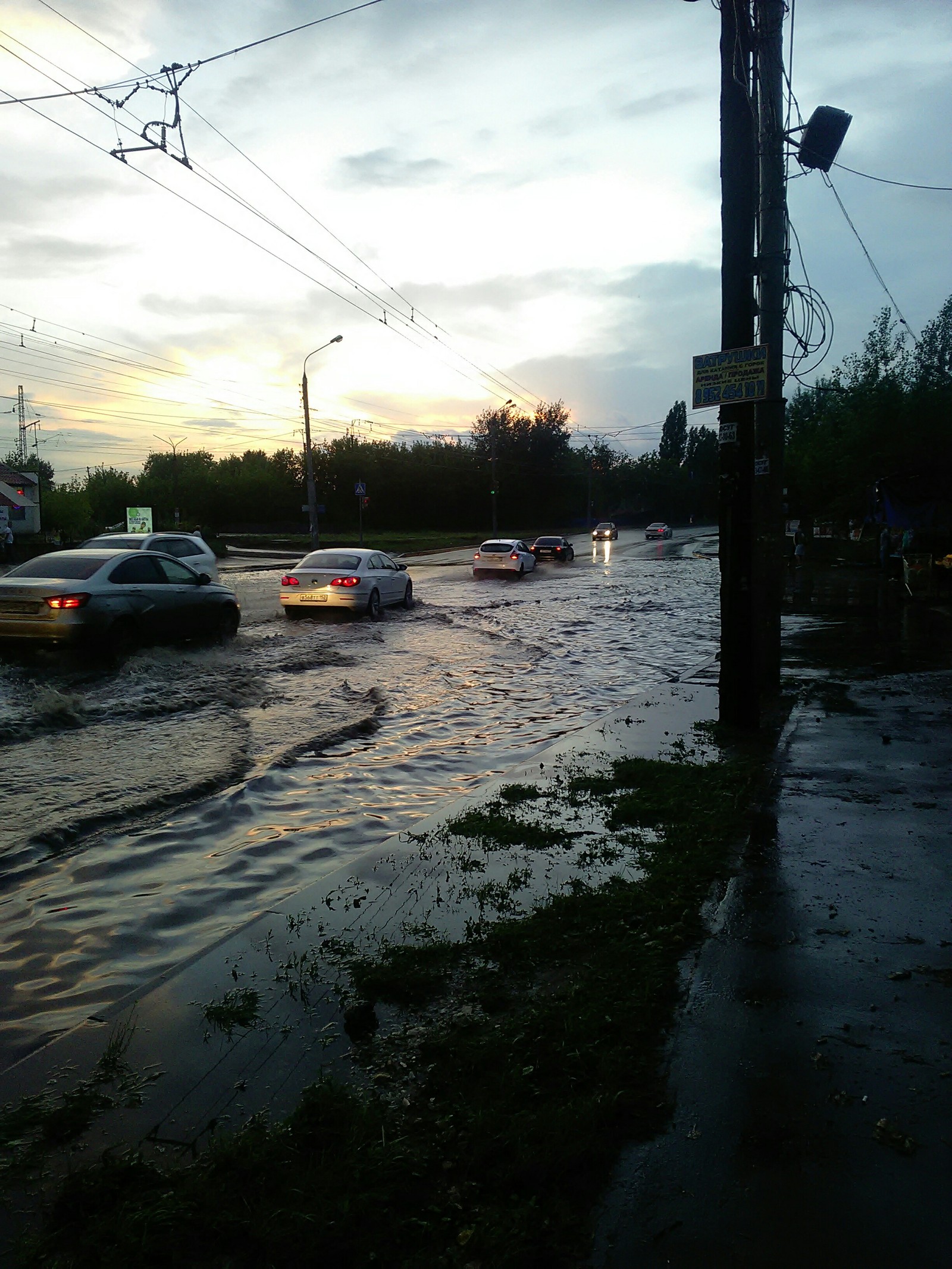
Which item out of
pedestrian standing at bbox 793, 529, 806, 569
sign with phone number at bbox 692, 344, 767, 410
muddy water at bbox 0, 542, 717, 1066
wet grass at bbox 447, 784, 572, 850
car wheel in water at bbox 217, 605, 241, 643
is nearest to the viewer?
muddy water at bbox 0, 542, 717, 1066

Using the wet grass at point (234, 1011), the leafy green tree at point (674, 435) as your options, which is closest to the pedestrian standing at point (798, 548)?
the wet grass at point (234, 1011)

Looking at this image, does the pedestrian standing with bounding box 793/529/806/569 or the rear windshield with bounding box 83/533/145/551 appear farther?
the pedestrian standing with bounding box 793/529/806/569

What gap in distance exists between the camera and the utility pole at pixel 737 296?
8047 mm

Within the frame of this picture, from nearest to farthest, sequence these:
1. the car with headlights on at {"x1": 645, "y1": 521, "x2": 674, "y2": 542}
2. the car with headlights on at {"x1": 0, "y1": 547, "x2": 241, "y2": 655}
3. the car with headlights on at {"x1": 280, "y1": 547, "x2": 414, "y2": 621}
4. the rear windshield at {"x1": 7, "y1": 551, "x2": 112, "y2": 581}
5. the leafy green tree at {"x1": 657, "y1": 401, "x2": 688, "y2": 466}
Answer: the car with headlights on at {"x1": 0, "y1": 547, "x2": 241, "y2": 655} < the rear windshield at {"x1": 7, "y1": 551, "x2": 112, "y2": 581} < the car with headlights on at {"x1": 280, "y1": 547, "x2": 414, "y2": 621} < the car with headlights on at {"x1": 645, "y1": 521, "x2": 674, "y2": 542} < the leafy green tree at {"x1": 657, "y1": 401, "x2": 688, "y2": 466}

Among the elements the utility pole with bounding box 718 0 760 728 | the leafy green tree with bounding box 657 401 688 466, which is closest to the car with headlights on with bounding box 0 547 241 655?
the utility pole with bounding box 718 0 760 728

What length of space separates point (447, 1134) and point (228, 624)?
532 inches

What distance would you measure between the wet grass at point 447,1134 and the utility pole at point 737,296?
4.56m

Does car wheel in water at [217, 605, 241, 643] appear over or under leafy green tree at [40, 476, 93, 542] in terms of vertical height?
under

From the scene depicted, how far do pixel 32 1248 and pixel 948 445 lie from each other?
106ft

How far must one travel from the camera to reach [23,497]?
7844 cm

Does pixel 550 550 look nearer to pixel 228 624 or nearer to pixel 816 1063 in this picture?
pixel 228 624

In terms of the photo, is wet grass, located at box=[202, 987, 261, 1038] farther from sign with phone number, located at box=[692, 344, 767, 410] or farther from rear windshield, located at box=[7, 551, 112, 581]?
rear windshield, located at box=[7, 551, 112, 581]

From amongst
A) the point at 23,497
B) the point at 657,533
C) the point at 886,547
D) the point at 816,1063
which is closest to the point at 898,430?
the point at 886,547

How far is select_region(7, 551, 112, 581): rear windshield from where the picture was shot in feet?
41.2
